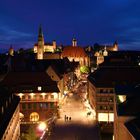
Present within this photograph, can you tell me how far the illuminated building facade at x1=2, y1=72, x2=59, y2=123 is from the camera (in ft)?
192

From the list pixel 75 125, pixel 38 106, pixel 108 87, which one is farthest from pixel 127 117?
pixel 38 106

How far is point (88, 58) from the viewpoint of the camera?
171625 millimetres

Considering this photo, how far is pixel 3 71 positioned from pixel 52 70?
9924mm

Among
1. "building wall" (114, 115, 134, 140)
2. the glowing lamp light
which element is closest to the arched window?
the glowing lamp light

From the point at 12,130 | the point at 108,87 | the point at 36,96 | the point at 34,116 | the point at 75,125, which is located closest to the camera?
the point at 12,130

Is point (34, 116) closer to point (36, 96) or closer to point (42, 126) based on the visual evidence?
point (36, 96)

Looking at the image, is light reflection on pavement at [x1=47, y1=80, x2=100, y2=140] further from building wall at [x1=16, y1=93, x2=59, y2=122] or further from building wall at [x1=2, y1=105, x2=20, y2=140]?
building wall at [x1=2, y1=105, x2=20, y2=140]

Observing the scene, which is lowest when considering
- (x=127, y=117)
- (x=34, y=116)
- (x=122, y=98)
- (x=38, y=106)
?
(x=34, y=116)

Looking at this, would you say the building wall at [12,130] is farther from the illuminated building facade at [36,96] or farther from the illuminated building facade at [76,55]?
the illuminated building facade at [76,55]

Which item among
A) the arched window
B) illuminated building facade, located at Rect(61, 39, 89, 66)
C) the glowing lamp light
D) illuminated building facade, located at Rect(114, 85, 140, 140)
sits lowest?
the glowing lamp light

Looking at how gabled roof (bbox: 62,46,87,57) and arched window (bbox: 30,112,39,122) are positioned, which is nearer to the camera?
arched window (bbox: 30,112,39,122)

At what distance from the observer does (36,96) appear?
59.7 metres

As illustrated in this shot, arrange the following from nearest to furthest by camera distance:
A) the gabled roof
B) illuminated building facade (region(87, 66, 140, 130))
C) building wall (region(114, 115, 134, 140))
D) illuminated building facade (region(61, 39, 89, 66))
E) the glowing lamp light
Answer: building wall (region(114, 115, 134, 140)) < the glowing lamp light < illuminated building facade (region(87, 66, 140, 130)) < the gabled roof < illuminated building facade (region(61, 39, 89, 66))

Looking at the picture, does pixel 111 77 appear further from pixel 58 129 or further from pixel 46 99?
pixel 58 129
